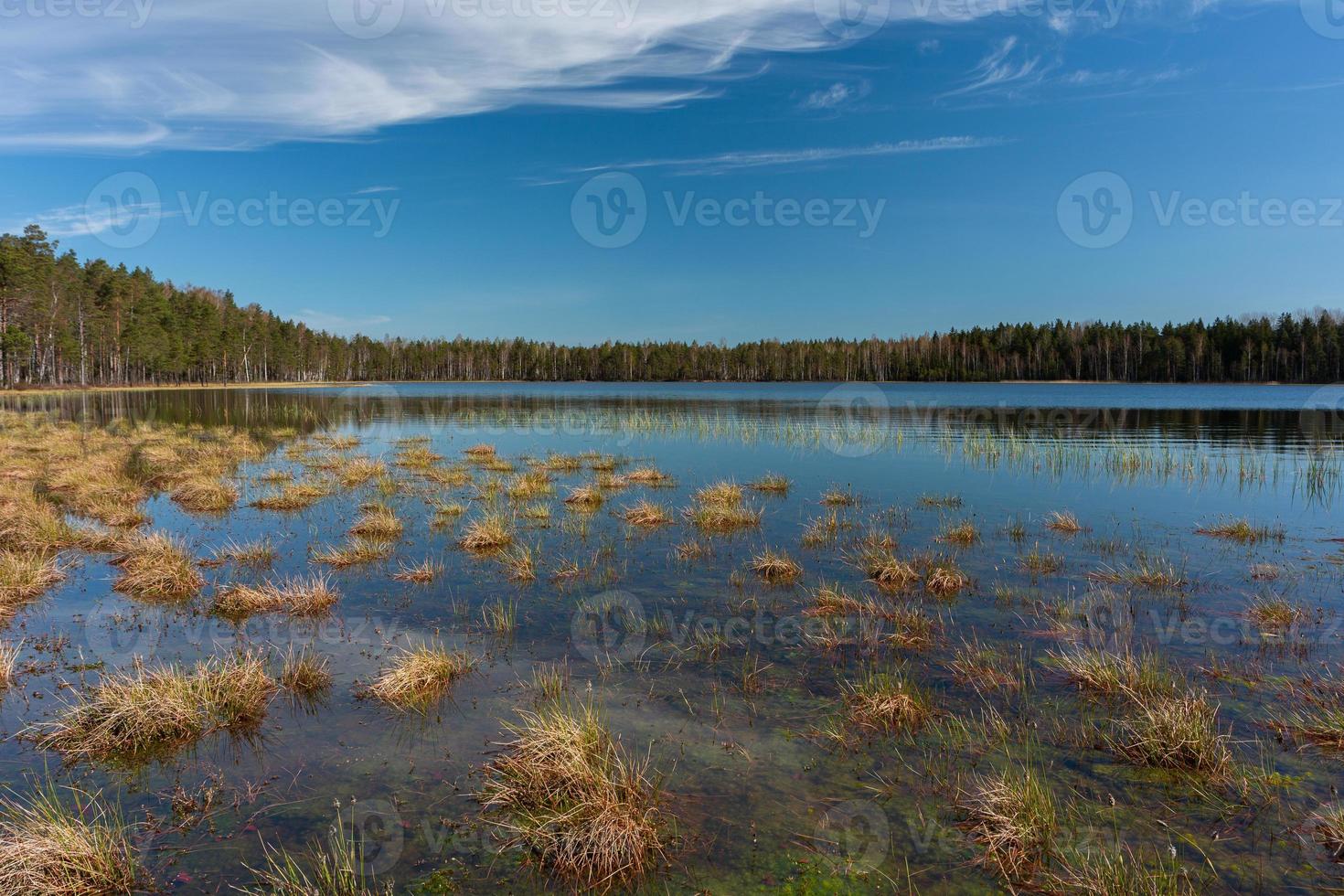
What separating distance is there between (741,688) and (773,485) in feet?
46.7

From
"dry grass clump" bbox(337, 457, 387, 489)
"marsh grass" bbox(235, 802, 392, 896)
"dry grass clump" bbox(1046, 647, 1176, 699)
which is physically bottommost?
"marsh grass" bbox(235, 802, 392, 896)

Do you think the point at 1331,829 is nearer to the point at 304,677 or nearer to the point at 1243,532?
→ the point at 304,677

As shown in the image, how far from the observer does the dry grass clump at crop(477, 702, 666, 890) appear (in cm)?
525

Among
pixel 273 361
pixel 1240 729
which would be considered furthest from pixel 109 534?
pixel 273 361

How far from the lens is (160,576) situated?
11641mm

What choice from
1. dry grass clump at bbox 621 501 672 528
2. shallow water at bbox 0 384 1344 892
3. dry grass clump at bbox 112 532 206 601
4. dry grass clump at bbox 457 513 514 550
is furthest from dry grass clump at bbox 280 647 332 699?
dry grass clump at bbox 621 501 672 528

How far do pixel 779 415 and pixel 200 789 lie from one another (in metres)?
53.9

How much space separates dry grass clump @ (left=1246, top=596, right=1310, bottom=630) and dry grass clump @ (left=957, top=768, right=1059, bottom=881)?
693cm

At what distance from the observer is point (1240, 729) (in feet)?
23.0

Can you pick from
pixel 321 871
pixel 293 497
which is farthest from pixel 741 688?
pixel 293 497

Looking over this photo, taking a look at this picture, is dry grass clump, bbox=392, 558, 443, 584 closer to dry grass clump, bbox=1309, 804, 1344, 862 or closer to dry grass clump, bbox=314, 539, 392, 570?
dry grass clump, bbox=314, 539, 392, 570

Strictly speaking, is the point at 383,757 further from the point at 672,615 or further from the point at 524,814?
the point at 672,615

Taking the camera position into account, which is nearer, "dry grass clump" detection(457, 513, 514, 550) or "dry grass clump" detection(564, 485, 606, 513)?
"dry grass clump" detection(457, 513, 514, 550)

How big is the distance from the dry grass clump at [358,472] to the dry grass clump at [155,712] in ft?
51.1
